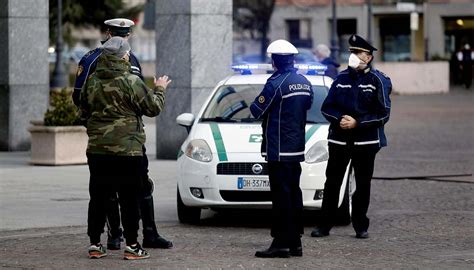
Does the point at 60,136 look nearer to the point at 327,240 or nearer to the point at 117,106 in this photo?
the point at 327,240

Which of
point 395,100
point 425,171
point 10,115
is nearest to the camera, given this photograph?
point 425,171

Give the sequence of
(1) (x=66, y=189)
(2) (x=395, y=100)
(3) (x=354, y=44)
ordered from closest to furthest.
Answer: (3) (x=354, y=44) → (1) (x=66, y=189) → (2) (x=395, y=100)

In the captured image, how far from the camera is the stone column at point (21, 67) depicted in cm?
2367

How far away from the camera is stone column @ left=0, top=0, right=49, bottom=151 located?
77.7ft

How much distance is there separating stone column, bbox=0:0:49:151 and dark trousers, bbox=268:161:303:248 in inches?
493

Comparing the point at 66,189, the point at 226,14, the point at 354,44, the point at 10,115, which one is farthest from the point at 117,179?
the point at 10,115

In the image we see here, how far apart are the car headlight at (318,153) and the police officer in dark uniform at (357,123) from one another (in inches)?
23.1

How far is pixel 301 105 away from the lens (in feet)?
38.6

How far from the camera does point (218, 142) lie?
14023 millimetres

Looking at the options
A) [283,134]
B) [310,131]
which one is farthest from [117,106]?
[310,131]

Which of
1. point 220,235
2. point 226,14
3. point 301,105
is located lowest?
point 220,235

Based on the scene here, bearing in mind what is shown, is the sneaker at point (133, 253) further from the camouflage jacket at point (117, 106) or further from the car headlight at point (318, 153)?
Answer: the car headlight at point (318, 153)

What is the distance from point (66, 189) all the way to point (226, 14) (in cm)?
566

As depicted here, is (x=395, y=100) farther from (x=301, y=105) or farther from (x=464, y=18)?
(x=301, y=105)
